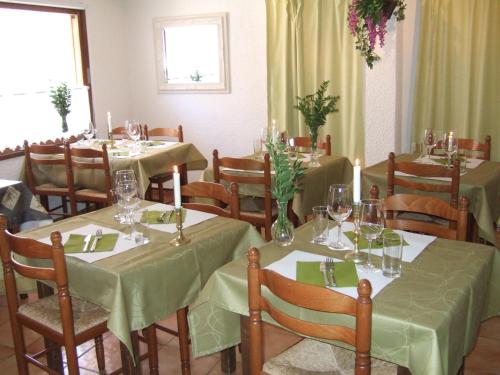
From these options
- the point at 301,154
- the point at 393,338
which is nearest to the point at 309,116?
the point at 301,154

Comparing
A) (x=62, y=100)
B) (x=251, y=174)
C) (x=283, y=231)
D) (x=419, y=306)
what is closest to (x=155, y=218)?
(x=283, y=231)

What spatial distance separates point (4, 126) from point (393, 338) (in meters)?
4.10

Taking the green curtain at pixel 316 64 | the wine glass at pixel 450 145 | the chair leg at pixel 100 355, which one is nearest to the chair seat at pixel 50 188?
the chair leg at pixel 100 355

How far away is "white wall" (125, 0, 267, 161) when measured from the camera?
522 centimetres

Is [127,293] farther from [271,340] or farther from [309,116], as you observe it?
[309,116]

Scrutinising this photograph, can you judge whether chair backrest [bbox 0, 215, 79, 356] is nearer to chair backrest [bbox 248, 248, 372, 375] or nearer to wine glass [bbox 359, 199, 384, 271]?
chair backrest [bbox 248, 248, 372, 375]

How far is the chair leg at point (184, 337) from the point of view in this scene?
87.3 inches

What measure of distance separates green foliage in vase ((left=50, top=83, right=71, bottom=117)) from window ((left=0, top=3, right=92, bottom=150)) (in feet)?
0.44

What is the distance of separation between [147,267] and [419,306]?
94 centimetres

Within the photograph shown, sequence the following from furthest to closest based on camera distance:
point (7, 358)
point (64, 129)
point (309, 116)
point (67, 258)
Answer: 1. point (64, 129)
2. point (309, 116)
3. point (7, 358)
4. point (67, 258)

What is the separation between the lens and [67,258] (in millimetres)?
1967

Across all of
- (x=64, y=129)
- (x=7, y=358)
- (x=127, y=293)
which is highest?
(x=64, y=129)

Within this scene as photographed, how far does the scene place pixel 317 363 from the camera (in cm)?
169

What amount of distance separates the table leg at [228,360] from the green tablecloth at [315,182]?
1.08 metres
